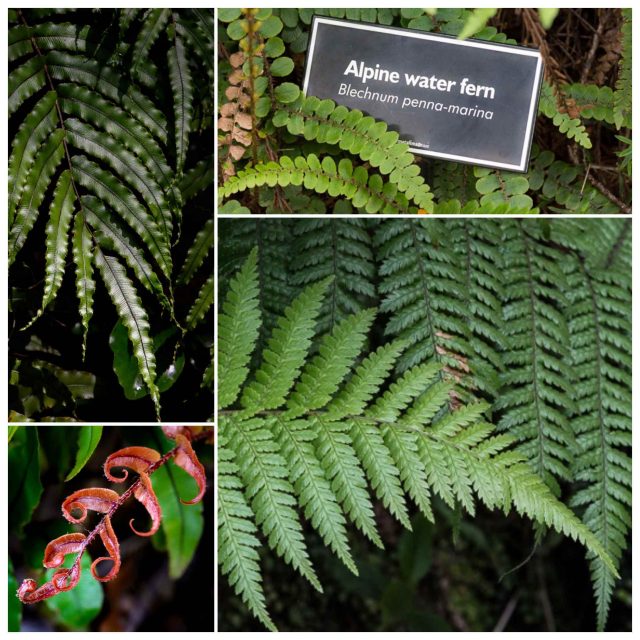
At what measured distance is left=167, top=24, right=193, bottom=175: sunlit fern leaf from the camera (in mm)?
1478

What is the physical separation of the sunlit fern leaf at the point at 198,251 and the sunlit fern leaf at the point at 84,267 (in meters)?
0.21

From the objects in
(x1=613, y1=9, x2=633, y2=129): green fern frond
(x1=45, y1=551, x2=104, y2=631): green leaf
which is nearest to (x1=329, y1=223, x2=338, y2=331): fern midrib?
(x1=613, y1=9, x2=633, y2=129): green fern frond

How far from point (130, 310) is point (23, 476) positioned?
53 cm

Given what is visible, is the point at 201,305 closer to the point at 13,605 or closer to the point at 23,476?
the point at 23,476

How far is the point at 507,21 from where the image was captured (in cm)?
165

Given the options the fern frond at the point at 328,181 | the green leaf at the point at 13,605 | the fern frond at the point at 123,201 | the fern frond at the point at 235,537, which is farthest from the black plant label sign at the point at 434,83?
the green leaf at the point at 13,605

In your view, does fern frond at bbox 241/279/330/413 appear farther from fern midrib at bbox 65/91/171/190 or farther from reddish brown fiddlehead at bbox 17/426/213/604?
fern midrib at bbox 65/91/171/190

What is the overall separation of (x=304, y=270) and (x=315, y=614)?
4.13 feet

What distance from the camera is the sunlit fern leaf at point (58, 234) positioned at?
1441 millimetres

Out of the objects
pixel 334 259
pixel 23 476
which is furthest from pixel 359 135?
pixel 23 476

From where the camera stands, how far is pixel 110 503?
152cm

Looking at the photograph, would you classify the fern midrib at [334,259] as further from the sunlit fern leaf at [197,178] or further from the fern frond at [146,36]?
the fern frond at [146,36]

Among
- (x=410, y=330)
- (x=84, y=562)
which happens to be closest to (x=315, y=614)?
(x=84, y=562)

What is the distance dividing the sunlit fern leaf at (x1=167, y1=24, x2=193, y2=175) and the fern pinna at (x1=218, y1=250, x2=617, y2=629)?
318 mm
